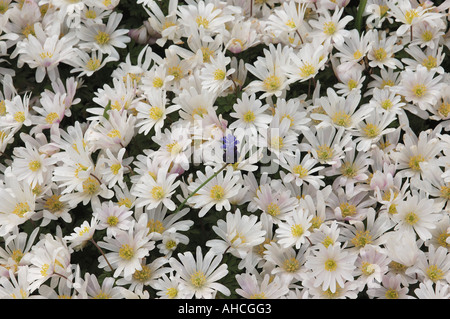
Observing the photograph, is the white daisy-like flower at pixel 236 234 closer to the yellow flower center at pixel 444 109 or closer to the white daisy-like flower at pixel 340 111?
the white daisy-like flower at pixel 340 111

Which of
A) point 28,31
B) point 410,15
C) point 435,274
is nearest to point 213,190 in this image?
point 435,274

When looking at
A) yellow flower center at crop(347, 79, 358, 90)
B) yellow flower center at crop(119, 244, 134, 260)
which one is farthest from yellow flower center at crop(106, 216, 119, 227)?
yellow flower center at crop(347, 79, 358, 90)

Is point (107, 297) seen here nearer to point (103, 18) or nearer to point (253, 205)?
point (253, 205)

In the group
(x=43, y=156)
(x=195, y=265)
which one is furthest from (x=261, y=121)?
(x=43, y=156)

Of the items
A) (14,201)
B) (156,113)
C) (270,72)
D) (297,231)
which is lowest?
(297,231)

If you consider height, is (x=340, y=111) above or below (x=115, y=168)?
above

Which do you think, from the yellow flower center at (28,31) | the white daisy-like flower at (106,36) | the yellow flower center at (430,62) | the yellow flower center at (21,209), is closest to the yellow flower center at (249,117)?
the white daisy-like flower at (106,36)

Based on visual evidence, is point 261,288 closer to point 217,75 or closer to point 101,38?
point 217,75
